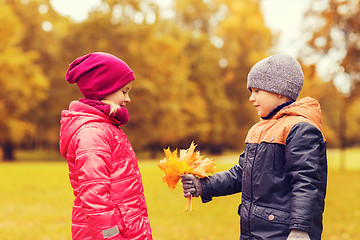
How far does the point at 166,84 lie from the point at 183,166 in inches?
1101

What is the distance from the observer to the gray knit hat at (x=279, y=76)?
2965mm

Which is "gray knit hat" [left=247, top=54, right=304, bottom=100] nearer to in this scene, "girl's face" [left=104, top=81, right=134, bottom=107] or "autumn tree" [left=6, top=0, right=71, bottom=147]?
"girl's face" [left=104, top=81, right=134, bottom=107]

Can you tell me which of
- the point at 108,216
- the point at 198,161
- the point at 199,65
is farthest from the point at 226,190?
the point at 199,65

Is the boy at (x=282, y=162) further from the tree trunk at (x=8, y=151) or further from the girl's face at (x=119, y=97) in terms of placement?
the tree trunk at (x=8, y=151)

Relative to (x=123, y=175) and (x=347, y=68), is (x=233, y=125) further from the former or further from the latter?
(x=123, y=175)

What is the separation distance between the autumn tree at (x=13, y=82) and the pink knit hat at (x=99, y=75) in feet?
76.1

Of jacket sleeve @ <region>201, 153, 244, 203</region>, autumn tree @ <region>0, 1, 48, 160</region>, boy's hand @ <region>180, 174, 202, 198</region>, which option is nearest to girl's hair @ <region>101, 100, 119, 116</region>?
boy's hand @ <region>180, 174, 202, 198</region>

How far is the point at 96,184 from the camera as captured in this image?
2.53 m

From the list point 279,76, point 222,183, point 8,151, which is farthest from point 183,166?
point 8,151

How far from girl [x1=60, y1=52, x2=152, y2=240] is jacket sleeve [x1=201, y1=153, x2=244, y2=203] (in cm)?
62

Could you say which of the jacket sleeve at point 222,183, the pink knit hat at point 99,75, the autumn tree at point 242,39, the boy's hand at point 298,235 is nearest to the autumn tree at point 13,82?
the autumn tree at point 242,39

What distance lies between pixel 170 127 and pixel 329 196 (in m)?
18.8

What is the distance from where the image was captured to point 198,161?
3.30m

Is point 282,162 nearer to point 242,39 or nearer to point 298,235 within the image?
point 298,235
